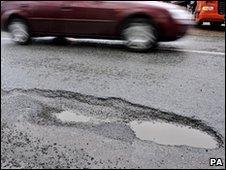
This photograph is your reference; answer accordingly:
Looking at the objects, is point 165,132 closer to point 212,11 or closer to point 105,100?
point 105,100

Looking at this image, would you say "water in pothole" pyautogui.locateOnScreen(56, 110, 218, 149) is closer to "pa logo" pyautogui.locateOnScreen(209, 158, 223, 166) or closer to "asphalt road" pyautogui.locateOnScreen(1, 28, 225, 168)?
"asphalt road" pyautogui.locateOnScreen(1, 28, 225, 168)

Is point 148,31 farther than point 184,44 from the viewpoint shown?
No

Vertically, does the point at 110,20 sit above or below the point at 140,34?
above

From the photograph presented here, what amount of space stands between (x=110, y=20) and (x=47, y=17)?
146 cm

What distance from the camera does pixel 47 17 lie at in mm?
8578

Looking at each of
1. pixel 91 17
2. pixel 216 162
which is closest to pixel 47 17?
pixel 91 17

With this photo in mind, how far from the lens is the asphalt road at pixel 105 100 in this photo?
401 cm

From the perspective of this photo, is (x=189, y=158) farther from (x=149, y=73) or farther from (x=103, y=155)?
(x=149, y=73)

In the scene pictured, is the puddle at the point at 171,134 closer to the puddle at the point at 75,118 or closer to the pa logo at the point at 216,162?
the pa logo at the point at 216,162

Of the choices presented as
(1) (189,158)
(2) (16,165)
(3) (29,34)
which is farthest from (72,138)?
(3) (29,34)

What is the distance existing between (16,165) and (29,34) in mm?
5463

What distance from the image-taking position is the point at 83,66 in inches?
281

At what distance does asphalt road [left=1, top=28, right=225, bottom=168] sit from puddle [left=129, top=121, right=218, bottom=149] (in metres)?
0.10

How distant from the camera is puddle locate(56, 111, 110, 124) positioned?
4.84 metres
